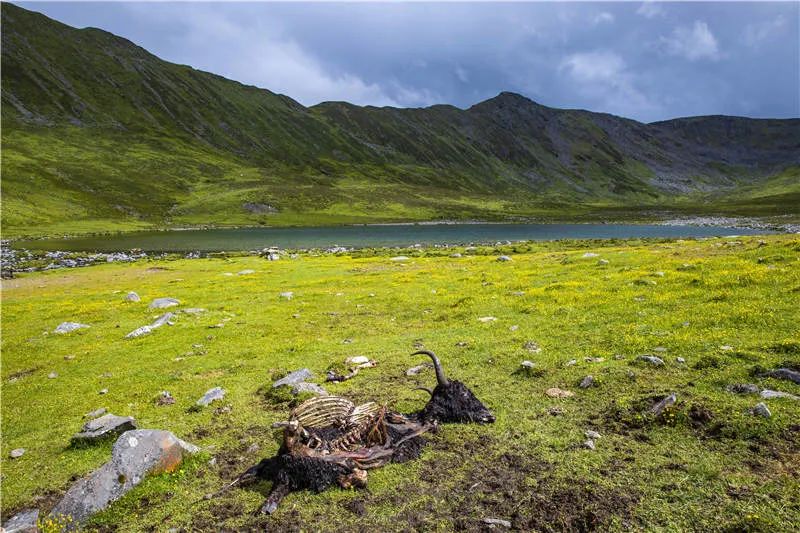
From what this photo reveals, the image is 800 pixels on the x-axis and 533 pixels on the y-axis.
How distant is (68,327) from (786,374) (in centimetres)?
3278


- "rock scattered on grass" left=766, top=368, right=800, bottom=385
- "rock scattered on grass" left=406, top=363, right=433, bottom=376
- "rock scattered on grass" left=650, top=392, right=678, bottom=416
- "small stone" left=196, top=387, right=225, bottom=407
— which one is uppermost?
"rock scattered on grass" left=766, top=368, right=800, bottom=385

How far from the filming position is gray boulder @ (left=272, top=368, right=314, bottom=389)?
49.0 feet

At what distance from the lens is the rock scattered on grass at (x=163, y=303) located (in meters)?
30.0

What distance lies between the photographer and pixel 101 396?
16000 mm

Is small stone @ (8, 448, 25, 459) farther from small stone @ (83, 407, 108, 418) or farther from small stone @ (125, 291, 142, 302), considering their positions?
small stone @ (125, 291, 142, 302)

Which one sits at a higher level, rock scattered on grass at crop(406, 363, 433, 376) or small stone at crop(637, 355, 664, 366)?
small stone at crop(637, 355, 664, 366)

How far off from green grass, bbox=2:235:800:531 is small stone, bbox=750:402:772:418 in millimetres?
175

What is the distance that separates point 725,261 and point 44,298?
2009 inches

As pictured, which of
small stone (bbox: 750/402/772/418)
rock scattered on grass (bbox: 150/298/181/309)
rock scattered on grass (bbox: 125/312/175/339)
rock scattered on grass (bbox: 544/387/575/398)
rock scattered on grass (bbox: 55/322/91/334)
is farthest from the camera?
rock scattered on grass (bbox: 150/298/181/309)

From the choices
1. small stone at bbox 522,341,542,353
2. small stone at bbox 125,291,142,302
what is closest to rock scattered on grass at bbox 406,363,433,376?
small stone at bbox 522,341,542,353

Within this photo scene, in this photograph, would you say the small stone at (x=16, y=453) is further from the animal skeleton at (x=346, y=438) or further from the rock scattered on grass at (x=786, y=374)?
the rock scattered on grass at (x=786, y=374)

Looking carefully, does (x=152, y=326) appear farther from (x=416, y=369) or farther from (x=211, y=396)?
(x=416, y=369)

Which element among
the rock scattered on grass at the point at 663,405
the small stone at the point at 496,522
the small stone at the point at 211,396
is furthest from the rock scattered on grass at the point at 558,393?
the small stone at the point at 211,396

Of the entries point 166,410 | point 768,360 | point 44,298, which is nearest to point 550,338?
point 768,360
